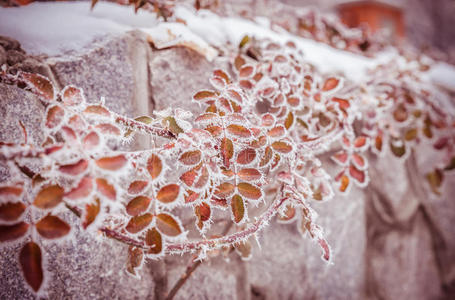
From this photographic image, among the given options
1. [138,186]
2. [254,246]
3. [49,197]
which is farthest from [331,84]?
[49,197]

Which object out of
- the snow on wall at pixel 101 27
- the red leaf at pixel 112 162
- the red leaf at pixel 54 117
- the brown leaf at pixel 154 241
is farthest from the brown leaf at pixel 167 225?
the snow on wall at pixel 101 27

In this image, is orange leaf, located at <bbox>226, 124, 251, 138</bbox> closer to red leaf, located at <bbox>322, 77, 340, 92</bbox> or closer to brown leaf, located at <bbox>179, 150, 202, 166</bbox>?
brown leaf, located at <bbox>179, 150, 202, 166</bbox>

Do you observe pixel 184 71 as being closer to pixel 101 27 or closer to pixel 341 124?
pixel 101 27

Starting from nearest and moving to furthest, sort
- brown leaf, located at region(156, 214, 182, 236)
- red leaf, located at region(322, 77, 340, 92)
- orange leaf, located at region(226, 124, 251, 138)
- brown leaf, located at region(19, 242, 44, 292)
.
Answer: brown leaf, located at region(19, 242, 44, 292) < brown leaf, located at region(156, 214, 182, 236) < orange leaf, located at region(226, 124, 251, 138) < red leaf, located at region(322, 77, 340, 92)

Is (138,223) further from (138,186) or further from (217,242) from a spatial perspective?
(217,242)

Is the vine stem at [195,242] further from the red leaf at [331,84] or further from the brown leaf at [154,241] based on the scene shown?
the red leaf at [331,84]

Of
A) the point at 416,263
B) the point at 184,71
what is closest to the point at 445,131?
the point at 416,263

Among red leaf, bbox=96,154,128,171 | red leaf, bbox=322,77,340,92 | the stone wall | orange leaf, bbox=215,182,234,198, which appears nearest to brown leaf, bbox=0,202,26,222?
red leaf, bbox=96,154,128,171
